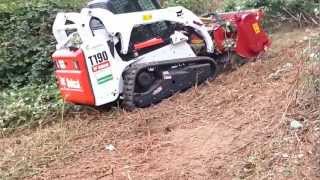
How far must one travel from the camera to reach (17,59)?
1197 cm

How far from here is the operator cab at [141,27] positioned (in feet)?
27.5

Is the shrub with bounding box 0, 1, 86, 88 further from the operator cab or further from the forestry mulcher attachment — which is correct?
the operator cab

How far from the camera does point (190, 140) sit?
6.36 metres

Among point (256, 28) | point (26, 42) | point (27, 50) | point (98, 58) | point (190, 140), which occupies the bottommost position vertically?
point (27, 50)

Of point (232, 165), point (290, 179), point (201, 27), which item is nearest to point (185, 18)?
point (201, 27)

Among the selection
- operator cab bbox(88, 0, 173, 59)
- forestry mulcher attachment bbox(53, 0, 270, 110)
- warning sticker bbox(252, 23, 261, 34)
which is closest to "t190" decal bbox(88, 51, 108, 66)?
forestry mulcher attachment bbox(53, 0, 270, 110)

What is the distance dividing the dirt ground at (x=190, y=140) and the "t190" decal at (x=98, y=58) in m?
0.76

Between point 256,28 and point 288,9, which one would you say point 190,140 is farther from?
point 288,9

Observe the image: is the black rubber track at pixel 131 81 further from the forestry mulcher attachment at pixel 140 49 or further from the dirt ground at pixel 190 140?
the dirt ground at pixel 190 140

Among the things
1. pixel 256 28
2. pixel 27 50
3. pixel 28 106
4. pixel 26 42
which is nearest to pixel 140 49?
pixel 28 106

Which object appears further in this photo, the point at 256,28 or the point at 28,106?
the point at 256,28

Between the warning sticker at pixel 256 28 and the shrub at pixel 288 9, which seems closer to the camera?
the warning sticker at pixel 256 28

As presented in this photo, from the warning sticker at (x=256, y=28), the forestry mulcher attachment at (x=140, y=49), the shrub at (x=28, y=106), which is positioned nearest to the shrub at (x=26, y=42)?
the shrub at (x=28, y=106)

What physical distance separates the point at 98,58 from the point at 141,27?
1.00m
